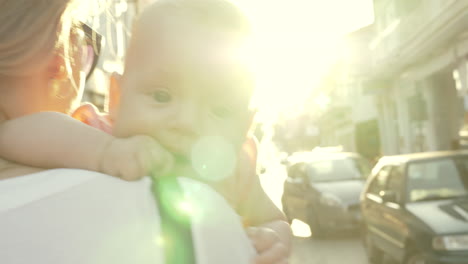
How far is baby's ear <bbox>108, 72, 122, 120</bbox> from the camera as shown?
4.25 ft

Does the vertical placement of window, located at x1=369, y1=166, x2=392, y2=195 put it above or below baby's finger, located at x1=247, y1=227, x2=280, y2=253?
below

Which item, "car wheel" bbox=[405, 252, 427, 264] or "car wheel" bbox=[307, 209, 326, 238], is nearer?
"car wheel" bbox=[405, 252, 427, 264]

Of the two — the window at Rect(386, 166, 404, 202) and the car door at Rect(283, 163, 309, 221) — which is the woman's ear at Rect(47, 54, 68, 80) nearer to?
the window at Rect(386, 166, 404, 202)

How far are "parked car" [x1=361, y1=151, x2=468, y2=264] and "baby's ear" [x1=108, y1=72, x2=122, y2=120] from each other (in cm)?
479

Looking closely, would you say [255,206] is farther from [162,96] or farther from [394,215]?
[394,215]

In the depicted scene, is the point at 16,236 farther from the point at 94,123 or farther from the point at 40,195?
the point at 94,123

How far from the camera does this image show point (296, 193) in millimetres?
12172

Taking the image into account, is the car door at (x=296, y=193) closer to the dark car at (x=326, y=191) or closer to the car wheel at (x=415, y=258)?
the dark car at (x=326, y=191)

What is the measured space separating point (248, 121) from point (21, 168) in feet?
1.64

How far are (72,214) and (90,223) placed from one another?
0.11ft

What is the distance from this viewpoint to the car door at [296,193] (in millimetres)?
11625

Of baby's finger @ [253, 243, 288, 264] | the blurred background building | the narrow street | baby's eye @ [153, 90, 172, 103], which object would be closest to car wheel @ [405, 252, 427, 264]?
the narrow street

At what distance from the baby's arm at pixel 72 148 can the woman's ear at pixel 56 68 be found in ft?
0.63

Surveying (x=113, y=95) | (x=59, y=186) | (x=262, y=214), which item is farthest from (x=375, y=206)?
(x=59, y=186)
